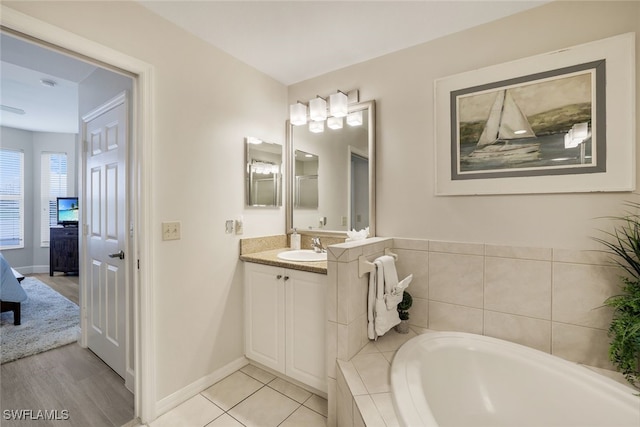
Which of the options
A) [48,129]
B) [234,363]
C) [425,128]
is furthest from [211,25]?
[48,129]

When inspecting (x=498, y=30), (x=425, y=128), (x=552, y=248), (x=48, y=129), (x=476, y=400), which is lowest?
(x=476, y=400)

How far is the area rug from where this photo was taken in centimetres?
235

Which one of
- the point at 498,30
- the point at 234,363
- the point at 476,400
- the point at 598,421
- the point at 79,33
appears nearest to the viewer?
the point at 598,421

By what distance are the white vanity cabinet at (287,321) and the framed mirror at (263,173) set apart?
0.57 meters

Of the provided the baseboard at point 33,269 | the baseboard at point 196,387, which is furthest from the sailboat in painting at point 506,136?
the baseboard at point 33,269

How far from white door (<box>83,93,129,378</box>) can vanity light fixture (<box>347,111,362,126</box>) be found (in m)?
1.59

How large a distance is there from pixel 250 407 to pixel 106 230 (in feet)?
5.44

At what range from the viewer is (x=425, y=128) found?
191 centimetres

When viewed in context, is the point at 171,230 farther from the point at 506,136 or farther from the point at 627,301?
the point at 627,301

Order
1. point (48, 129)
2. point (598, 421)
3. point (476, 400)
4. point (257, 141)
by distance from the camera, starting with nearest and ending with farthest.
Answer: point (598, 421) → point (476, 400) → point (257, 141) → point (48, 129)

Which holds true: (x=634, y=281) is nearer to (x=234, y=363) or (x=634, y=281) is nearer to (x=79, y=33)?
(x=234, y=363)

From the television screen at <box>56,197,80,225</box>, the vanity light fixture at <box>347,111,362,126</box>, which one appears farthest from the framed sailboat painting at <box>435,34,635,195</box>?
the television screen at <box>56,197,80,225</box>

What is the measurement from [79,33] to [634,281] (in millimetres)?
3008

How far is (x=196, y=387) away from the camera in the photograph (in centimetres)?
185
